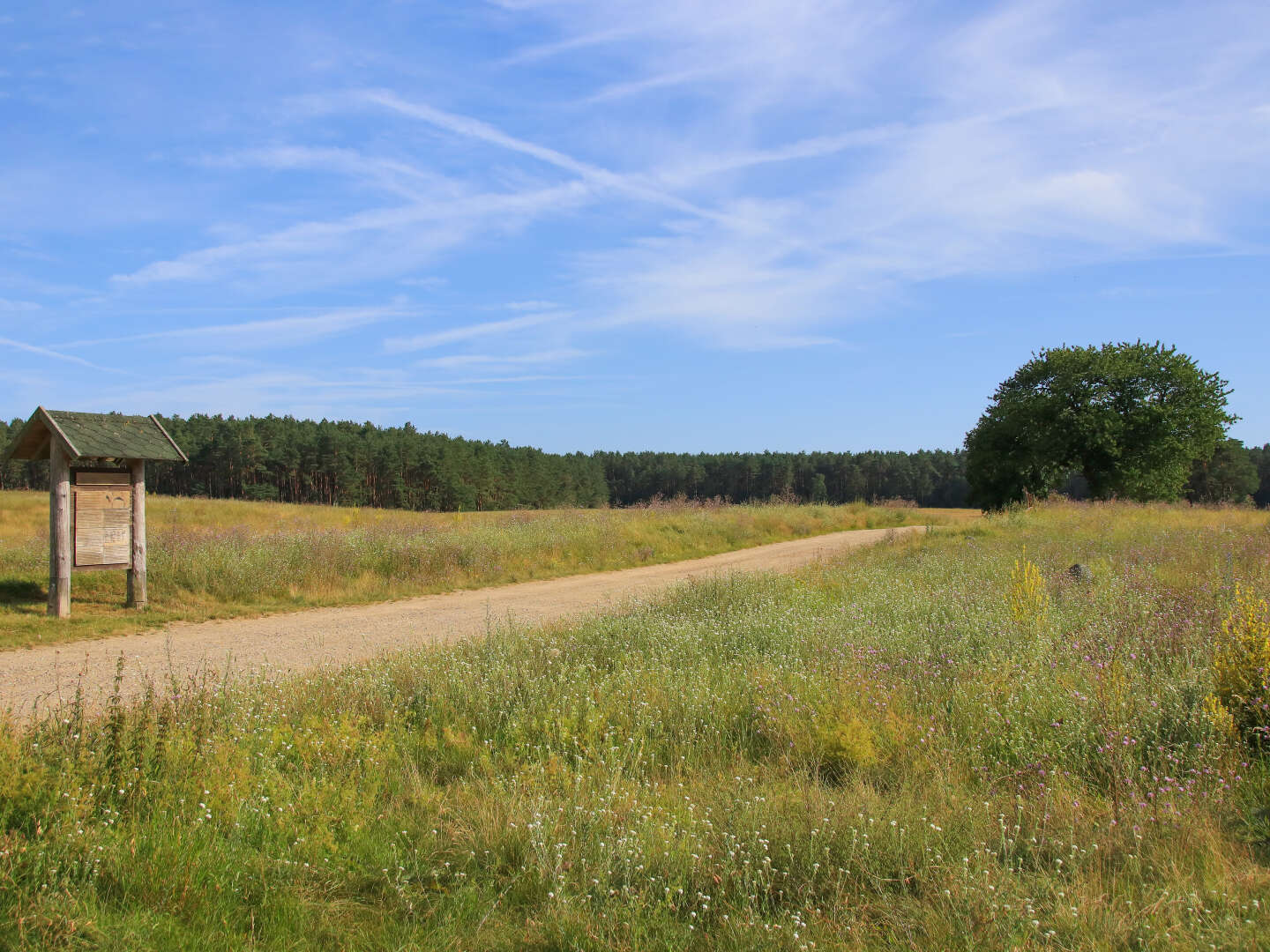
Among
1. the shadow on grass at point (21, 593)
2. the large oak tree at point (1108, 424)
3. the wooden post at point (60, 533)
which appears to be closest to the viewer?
the wooden post at point (60, 533)

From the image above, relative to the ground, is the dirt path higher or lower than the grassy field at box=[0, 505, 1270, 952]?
lower

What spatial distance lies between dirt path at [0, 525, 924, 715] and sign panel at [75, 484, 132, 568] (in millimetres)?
2037

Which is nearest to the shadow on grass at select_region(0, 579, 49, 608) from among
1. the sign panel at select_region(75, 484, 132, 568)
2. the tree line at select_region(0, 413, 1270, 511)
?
the sign panel at select_region(75, 484, 132, 568)

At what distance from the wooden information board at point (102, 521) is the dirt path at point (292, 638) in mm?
2033

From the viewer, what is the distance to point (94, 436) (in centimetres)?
1196

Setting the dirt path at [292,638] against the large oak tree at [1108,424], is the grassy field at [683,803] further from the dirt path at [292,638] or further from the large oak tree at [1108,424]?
the large oak tree at [1108,424]

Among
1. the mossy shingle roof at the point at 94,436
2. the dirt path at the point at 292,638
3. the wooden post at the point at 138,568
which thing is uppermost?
the mossy shingle roof at the point at 94,436

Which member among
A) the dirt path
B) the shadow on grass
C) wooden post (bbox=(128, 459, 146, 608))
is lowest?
the dirt path

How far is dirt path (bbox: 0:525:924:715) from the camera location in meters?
7.52

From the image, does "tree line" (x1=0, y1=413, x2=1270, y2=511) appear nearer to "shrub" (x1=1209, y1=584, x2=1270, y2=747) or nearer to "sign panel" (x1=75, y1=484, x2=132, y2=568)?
"sign panel" (x1=75, y1=484, x2=132, y2=568)

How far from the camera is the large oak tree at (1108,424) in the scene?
116ft

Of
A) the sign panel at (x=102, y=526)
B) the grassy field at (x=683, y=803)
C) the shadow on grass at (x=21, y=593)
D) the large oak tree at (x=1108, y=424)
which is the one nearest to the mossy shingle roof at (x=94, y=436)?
the sign panel at (x=102, y=526)

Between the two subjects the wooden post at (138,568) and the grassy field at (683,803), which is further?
the wooden post at (138,568)

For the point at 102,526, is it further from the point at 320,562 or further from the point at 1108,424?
the point at 1108,424
